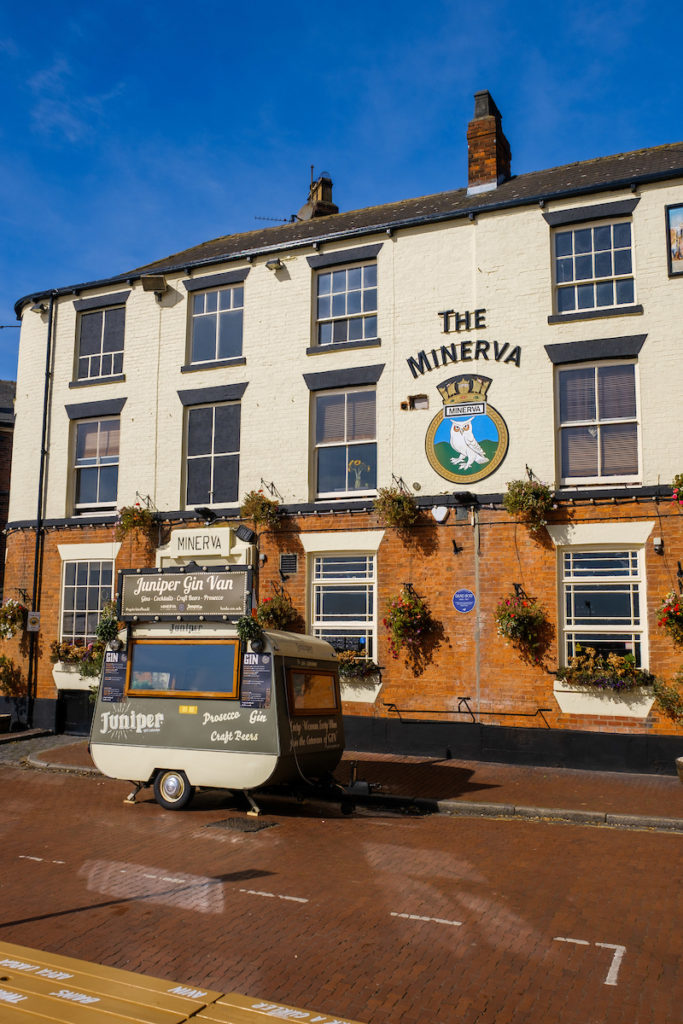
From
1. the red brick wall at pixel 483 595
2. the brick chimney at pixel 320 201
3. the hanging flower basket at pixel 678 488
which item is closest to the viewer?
the hanging flower basket at pixel 678 488

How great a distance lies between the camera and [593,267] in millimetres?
14977

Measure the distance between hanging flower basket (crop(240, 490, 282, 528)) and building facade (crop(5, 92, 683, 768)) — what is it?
22 centimetres

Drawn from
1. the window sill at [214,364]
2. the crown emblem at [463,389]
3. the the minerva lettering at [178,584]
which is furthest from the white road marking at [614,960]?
the window sill at [214,364]

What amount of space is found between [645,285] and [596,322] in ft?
3.25

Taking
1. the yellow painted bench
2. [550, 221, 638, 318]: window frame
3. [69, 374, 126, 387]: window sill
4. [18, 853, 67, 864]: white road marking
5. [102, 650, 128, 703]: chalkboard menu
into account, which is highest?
[550, 221, 638, 318]: window frame

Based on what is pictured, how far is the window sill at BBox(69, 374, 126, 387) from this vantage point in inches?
736

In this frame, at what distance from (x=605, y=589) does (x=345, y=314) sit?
24.4ft

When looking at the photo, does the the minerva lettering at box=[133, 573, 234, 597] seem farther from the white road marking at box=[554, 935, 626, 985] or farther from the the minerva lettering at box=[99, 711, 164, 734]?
the white road marking at box=[554, 935, 626, 985]

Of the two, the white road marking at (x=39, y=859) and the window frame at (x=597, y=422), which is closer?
the white road marking at (x=39, y=859)

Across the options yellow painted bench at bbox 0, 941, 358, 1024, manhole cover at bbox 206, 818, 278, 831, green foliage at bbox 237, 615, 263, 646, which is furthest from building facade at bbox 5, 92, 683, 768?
yellow painted bench at bbox 0, 941, 358, 1024

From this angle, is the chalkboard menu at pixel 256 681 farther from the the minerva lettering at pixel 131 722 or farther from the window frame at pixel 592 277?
the window frame at pixel 592 277

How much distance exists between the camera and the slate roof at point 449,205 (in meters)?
15.4

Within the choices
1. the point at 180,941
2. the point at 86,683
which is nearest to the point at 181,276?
the point at 86,683

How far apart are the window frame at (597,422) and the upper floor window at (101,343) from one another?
32.2 feet
